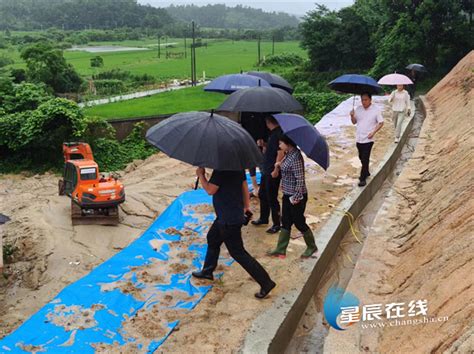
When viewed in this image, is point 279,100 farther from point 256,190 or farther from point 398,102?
point 398,102

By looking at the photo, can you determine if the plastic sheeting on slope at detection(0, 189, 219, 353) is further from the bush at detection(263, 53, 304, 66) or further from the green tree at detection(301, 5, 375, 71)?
the bush at detection(263, 53, 304, 66)

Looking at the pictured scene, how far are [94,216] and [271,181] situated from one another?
486cm

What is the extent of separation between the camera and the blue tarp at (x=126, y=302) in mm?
4648

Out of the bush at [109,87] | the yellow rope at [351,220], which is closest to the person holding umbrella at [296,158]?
the yellow rope at [351,220]

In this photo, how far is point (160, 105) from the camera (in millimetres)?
25984

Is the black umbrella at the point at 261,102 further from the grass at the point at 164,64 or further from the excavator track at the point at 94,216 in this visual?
the grass at the point at 164,64

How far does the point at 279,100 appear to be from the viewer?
6.84m

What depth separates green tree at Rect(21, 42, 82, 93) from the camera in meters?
26.5

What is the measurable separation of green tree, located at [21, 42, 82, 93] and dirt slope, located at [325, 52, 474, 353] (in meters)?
21.9

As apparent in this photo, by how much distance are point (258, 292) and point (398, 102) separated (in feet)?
25.5

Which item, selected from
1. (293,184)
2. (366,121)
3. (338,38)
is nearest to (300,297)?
(293,184)

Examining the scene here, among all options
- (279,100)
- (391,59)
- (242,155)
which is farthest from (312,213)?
(391,59)

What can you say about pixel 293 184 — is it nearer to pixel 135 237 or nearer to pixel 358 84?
pixel 358 84

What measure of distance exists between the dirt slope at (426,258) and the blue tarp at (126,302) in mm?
1750
